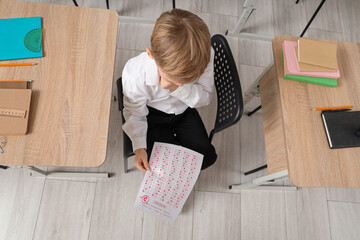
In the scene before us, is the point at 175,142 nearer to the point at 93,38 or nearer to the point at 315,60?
the point at 93,38

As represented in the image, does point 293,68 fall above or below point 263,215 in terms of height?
above

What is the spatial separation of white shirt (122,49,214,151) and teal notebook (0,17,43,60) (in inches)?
14.0

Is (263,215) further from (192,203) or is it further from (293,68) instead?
(293,68)

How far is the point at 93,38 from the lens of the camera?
3.11 feet

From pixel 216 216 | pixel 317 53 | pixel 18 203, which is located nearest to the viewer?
pixel 317 53

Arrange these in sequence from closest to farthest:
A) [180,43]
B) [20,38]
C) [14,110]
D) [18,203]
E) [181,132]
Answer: [180,43]
[14,110]
[20,38]
[181,132]
[18,203]

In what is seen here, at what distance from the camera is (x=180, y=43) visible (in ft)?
2.19

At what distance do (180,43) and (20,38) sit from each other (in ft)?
2.20

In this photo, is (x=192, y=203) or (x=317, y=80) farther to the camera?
(x=192, y=203)

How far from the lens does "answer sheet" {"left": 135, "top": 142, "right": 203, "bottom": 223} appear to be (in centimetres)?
108

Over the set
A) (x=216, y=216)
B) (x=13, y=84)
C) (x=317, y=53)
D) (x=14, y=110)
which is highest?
(x=317, y=53)

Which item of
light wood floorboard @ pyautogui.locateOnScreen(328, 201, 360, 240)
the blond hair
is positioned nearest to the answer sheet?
the blond hair

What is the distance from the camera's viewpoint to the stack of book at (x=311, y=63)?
98 cm

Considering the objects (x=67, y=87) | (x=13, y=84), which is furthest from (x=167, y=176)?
(x=13, y=84)
